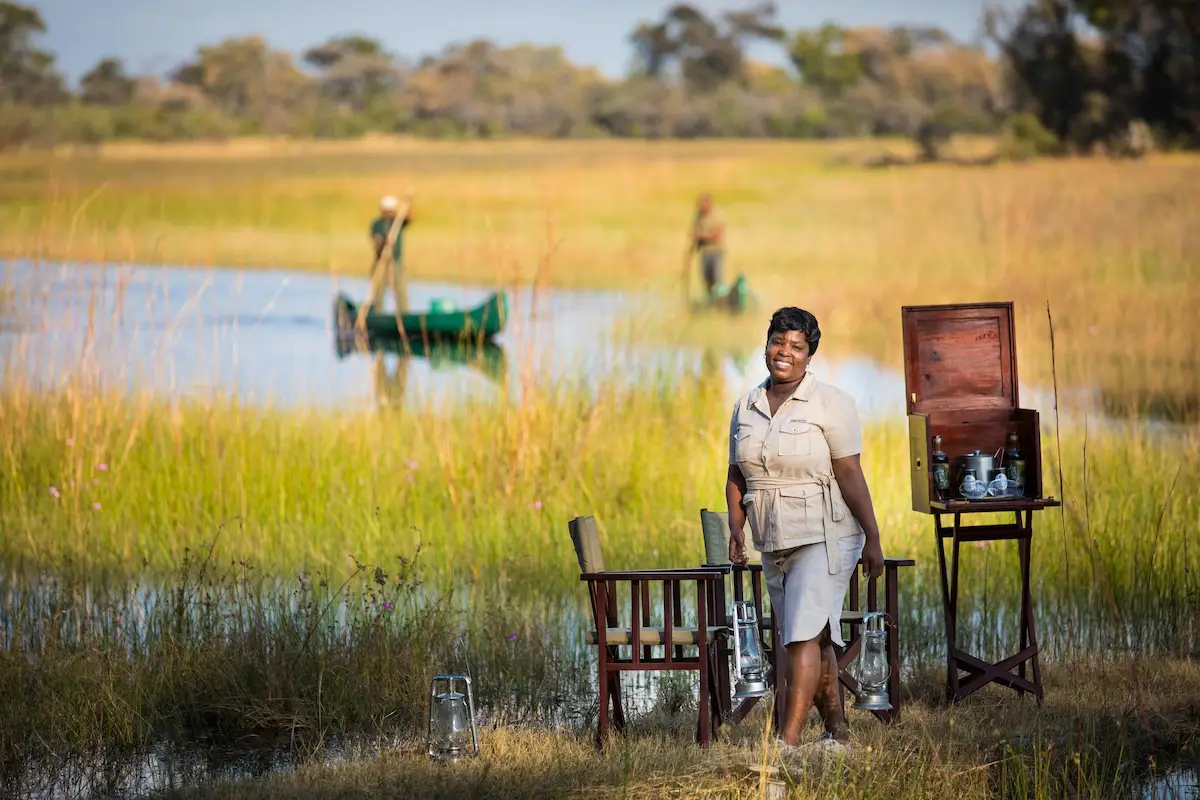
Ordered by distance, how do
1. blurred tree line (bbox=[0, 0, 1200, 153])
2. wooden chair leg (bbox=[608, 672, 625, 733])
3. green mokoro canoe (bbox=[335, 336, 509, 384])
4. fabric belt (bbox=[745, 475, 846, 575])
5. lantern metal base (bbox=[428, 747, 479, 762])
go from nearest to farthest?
1. fabric belt (bbox=[745, 475, 846, 575])
2. lantern metal base (bbox=[428, 747, 479, 762])
3. wooden chair leg (bbox=[608, 672, 625, 733])
4. green mokoro canoe (bbox=[335, 336, 509, 384])
5. blurred tree line (bbox=[0, 0, 1200, 153])

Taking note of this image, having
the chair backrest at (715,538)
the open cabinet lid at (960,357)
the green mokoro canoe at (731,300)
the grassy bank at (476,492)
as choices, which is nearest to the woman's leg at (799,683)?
the chair backrest at (715,538)

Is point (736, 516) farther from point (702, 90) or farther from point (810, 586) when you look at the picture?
point (702, 90)

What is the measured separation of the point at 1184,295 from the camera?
17562 mm

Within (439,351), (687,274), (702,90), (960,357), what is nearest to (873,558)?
(960,357)

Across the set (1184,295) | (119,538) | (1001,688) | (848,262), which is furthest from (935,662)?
(848,262)

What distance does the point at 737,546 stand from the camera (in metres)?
4.36

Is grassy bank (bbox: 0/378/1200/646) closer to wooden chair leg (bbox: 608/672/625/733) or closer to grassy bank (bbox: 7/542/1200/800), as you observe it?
grassy bank (bbox: 7/542/1200/800)

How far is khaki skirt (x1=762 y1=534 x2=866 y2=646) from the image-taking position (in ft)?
14.0

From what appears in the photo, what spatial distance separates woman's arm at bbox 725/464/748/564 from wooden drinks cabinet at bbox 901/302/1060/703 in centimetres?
75

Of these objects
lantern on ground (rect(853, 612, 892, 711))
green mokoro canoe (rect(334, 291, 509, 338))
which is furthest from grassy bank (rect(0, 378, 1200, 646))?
green mokoro canoe (rect(334, 291, 509, 338))

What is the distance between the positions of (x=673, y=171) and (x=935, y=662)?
35.6 m

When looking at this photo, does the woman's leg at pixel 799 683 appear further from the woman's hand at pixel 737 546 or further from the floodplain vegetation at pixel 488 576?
the woman's hand at pixel 737 546

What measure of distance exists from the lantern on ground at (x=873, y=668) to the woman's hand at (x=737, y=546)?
1.47 feet

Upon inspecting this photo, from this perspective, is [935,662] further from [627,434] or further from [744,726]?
[627,434]
